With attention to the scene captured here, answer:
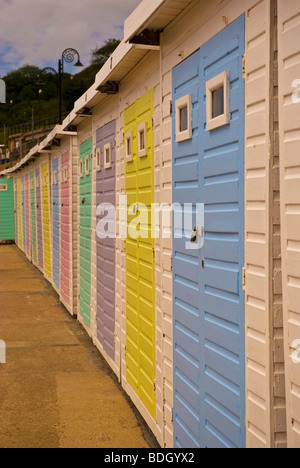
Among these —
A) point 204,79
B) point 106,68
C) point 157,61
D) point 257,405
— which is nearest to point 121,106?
point 106,68

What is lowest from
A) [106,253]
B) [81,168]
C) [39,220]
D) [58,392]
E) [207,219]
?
[58,392]

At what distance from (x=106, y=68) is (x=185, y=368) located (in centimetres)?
401

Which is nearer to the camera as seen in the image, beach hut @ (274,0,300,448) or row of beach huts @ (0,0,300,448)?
beach hut @ (274,0,300,448)

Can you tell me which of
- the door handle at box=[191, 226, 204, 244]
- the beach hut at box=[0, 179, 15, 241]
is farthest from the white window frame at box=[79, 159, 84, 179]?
the beach hut at box=[0, 179, 15, 241]

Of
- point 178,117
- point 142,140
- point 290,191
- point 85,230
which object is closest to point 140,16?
point 178,117

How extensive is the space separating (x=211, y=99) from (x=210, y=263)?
3.65 feet

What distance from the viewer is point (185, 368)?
4.73m

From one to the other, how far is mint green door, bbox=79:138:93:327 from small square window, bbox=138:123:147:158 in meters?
3.73

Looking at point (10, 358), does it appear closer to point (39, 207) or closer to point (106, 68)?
point (106, 68)

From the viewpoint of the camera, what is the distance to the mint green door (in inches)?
404

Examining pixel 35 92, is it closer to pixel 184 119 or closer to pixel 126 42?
pixel 126 42

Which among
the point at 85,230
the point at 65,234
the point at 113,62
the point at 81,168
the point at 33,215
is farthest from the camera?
the point at 33,215

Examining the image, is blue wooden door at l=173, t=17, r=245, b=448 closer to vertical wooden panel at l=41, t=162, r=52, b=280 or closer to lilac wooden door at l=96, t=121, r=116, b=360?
lilac wooden door at l=96, t=121, r=116, b=360

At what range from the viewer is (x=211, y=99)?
4074 mm
